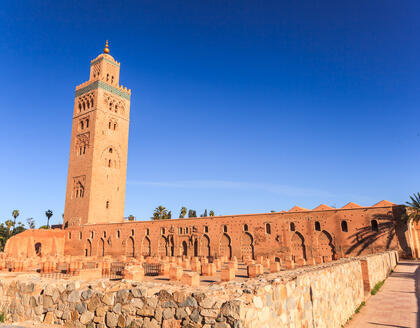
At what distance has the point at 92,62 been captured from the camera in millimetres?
39312

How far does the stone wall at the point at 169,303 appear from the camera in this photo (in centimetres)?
300

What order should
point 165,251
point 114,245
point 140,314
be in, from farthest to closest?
1. point 114,245
2. point 165,251
3. point 140,314

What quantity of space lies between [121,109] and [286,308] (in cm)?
3842

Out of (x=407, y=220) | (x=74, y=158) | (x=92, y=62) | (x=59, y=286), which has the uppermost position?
(x=92, y=62)

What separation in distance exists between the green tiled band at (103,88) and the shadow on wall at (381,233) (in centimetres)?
3161

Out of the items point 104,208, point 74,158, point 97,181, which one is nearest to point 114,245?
point 104,208

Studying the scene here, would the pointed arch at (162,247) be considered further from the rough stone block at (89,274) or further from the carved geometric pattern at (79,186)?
the rough stone block at (89,274)

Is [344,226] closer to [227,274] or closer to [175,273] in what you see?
[227,274]

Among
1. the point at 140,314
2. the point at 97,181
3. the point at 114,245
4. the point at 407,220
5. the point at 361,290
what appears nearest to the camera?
the point at 140,314

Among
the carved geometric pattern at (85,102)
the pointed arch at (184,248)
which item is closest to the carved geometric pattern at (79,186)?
the carved geometric pattern at (85,102)

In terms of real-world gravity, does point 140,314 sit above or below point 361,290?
above

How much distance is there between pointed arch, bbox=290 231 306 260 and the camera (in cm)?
2150

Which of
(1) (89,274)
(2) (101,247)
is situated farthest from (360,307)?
(2) (101,247)

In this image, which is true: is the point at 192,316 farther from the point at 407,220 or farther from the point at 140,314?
the point at 407,220
